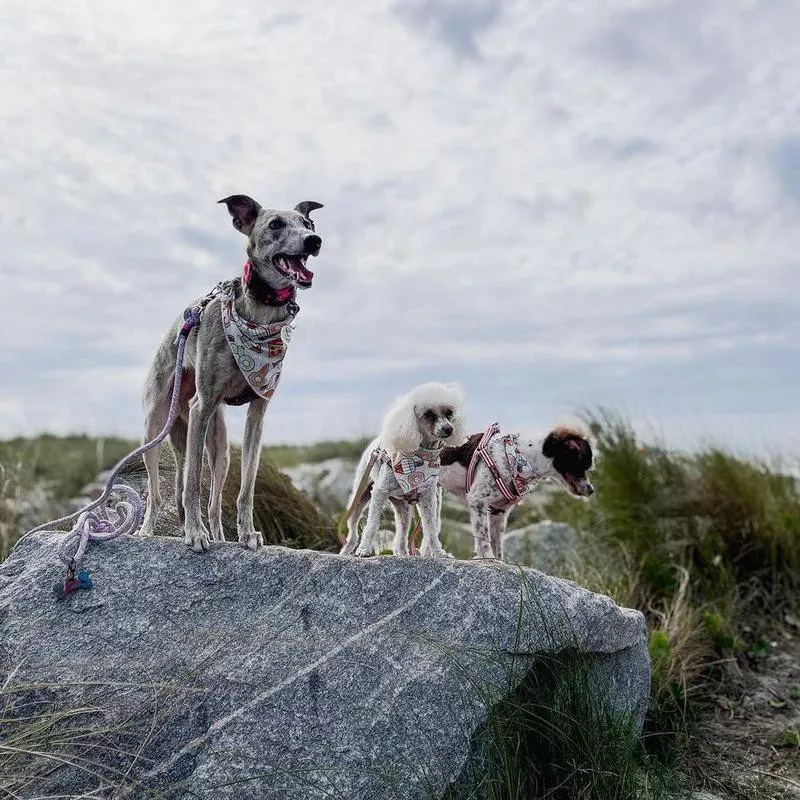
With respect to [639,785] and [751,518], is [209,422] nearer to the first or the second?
[639,785]

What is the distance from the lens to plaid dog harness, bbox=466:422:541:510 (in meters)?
5.21

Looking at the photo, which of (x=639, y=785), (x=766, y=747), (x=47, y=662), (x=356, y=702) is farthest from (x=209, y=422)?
(x=766, y=747)

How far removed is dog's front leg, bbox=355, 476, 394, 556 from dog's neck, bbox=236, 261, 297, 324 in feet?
3.47

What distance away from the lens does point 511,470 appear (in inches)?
206

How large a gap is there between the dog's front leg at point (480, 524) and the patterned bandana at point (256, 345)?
4.87ft

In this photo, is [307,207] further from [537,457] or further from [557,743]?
[557,743]

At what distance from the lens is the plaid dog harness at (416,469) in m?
4.67

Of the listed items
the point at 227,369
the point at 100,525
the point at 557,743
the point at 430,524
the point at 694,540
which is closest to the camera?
the point at 557,743

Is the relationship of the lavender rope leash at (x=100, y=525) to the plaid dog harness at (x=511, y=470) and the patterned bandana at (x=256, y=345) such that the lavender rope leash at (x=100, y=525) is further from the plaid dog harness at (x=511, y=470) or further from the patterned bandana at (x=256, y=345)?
the plaid dog harness at (x=511, y=470)

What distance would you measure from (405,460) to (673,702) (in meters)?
3.40

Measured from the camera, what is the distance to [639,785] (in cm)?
444

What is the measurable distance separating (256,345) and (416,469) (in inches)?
42.7

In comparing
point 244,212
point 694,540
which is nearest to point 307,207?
point 244,212

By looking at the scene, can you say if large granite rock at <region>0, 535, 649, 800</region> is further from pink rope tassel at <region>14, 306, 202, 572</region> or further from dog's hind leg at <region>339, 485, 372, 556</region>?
dog's hind leg at <region>339, 485, 372, 556</region>
